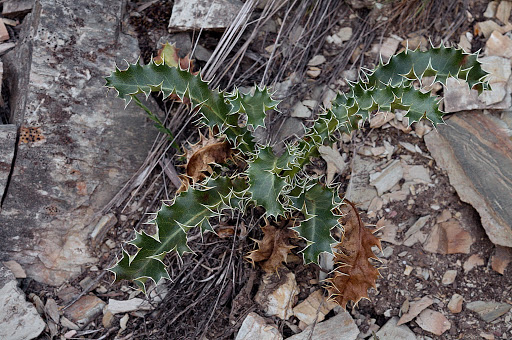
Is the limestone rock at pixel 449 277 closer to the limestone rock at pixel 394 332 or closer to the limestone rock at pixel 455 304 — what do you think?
the limestone rock at pixel 455 304

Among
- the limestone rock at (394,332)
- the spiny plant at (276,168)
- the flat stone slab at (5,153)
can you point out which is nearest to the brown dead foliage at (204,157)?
the spiny plant at (276,168)

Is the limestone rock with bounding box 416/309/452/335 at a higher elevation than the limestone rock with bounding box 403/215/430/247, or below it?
below

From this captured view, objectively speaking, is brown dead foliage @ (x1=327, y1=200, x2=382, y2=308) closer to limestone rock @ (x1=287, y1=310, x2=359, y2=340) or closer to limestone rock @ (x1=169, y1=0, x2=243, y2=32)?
limestone rock @ (x1=287, y1=310, x2=359, y2=340)

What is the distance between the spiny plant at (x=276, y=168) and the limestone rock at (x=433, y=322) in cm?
36

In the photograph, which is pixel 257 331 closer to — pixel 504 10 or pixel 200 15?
pixel 200 15

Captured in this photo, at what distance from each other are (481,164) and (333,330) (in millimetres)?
1159

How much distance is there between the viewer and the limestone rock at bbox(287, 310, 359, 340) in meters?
2.15

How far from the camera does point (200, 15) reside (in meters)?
2.62

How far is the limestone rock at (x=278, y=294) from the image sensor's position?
2203mm

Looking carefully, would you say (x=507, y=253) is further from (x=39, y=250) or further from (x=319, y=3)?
(x=39, y=250)

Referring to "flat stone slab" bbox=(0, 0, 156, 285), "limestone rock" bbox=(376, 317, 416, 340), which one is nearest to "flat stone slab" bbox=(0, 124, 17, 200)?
"flat stone slab" bbox=(0, 0, 156, 285)

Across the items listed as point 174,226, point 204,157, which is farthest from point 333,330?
point 204,157

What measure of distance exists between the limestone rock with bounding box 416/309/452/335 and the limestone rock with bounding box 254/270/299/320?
2.00 feet

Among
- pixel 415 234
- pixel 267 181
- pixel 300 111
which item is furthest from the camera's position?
pixel 300 111
